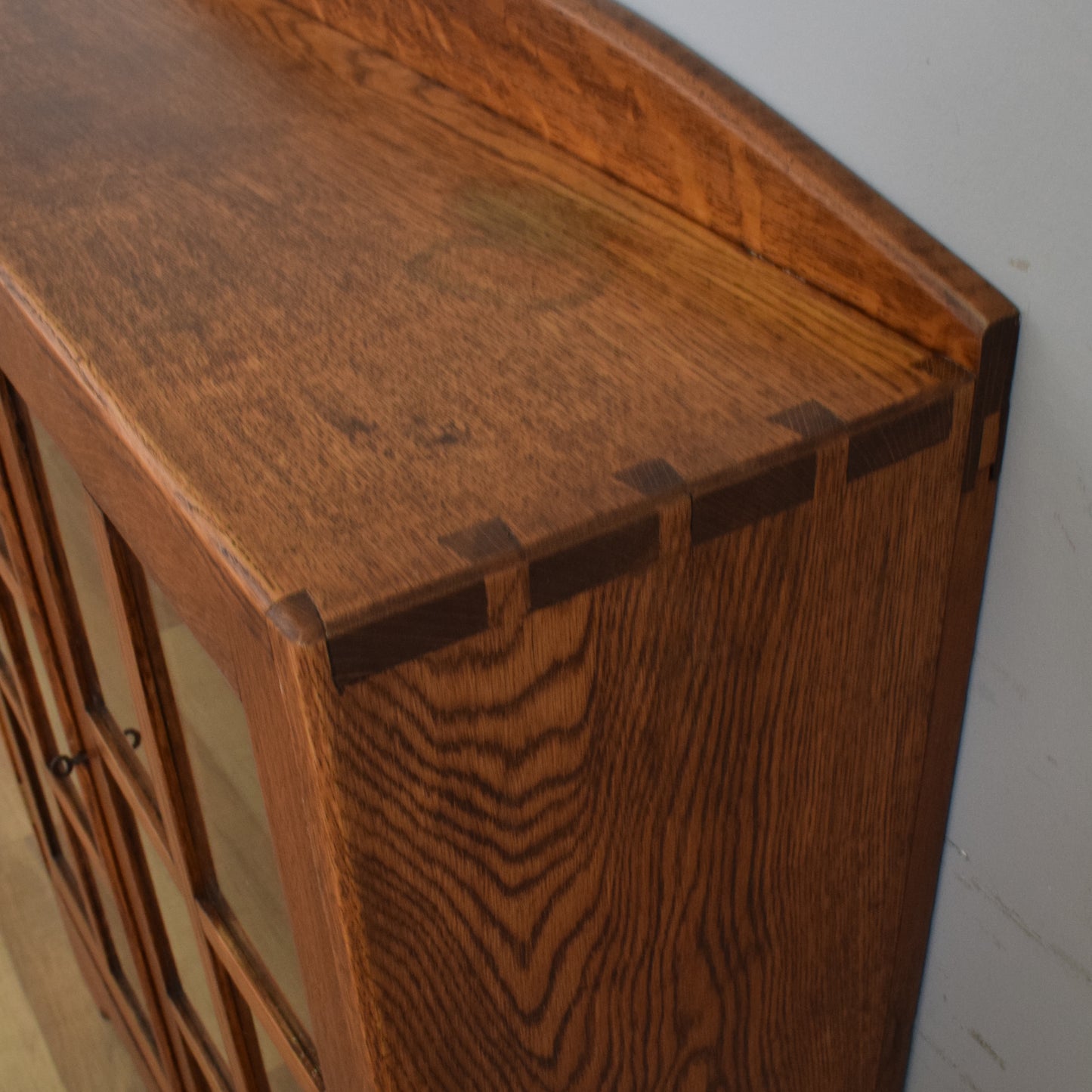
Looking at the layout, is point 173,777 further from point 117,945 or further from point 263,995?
point 117,945

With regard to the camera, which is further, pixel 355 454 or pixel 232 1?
pixel 232 1

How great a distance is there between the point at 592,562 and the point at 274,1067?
1.38 ft

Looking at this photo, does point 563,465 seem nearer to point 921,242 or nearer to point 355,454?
point 355,454

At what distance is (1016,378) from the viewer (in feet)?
1.59

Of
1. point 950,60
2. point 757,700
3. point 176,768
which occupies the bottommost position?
point 176,768

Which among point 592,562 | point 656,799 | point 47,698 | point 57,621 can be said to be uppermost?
point 592,562

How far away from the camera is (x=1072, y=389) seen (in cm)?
47

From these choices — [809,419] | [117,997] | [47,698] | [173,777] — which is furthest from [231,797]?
[117,997]

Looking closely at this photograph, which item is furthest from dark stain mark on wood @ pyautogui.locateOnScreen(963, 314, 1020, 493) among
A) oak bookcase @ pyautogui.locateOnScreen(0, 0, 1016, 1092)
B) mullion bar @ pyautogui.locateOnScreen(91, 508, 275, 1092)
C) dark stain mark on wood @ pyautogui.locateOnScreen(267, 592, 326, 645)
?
mullion bar @ pyautogui.locateOnScreen(91, 508, 275, 1092)

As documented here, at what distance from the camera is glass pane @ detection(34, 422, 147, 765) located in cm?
68

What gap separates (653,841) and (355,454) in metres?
0.20

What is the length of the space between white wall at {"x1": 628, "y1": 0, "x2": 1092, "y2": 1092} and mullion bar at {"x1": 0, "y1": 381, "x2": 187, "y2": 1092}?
17.7 inches

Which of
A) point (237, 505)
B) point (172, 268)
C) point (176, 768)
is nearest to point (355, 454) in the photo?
point (237, 505)

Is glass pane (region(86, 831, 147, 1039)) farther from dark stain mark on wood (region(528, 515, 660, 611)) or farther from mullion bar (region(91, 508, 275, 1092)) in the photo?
dark stain mark on wood (region(528, 515, 660, 611))
